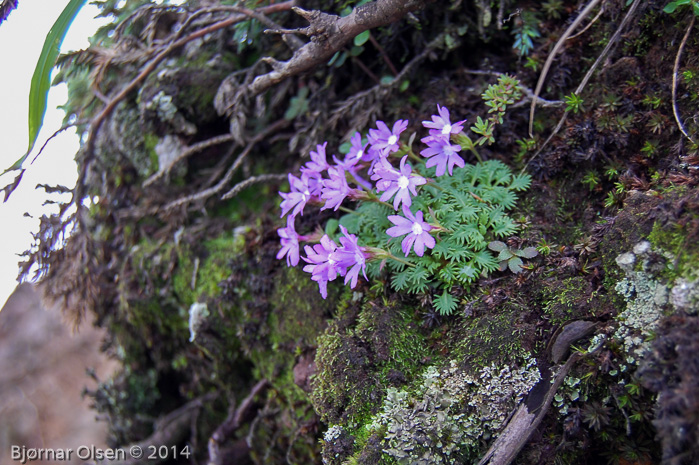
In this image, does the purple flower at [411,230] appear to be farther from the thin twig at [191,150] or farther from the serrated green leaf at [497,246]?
the thin twig at [191,150]

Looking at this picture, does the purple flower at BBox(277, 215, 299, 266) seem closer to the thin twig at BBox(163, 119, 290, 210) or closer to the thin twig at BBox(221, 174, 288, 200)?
the thin twig at BBox(221, 174, 288, 200)

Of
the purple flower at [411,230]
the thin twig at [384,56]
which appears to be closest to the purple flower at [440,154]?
the purple flower at [411,230]

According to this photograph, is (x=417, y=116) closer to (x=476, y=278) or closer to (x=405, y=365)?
(x=476, y=278)

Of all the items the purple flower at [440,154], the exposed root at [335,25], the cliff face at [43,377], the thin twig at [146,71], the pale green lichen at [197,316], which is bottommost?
the cliff face at [43,377]

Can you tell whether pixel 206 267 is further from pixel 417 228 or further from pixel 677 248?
pixel 677 248

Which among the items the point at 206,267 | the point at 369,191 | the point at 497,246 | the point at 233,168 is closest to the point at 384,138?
the point at 369,191

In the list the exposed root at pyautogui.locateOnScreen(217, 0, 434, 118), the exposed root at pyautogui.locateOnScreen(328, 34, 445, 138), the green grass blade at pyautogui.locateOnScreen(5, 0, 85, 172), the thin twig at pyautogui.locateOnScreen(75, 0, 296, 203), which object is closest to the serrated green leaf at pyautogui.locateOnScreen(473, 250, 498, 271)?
the exposed root at pyautogui.locateOnScreen(328, 34, 445, 138)
